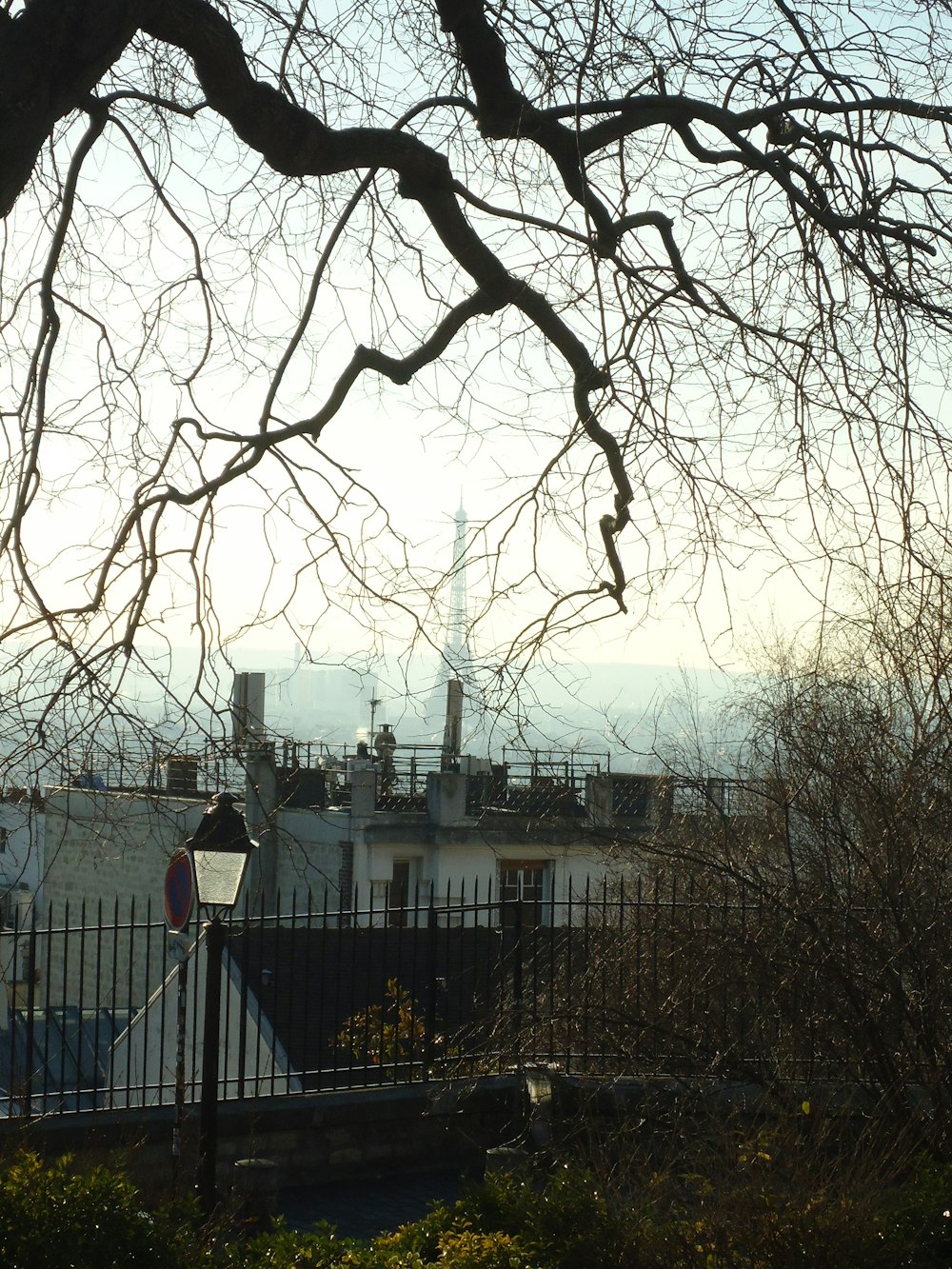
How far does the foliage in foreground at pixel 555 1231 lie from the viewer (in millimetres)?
5359

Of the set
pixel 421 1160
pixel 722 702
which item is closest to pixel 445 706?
pixel 421 1160

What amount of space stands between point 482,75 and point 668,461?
5.52ft

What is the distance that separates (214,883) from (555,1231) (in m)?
3.30

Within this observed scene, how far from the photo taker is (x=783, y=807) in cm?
816

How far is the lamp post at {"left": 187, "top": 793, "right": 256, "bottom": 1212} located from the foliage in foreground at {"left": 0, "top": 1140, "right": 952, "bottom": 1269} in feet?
6.85

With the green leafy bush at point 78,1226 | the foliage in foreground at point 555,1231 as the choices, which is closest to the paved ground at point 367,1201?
the foliage in foreground at point 555,1231

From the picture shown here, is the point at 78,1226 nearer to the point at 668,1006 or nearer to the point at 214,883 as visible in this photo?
the point at 214,883

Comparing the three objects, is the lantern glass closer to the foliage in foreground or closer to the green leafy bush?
the foliage in foreground

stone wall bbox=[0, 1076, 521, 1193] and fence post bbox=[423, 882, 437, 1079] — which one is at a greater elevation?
fence post bbox=[423, 882, 437, 1079]

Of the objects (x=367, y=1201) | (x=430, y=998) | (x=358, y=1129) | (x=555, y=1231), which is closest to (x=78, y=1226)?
(x=555, y=1231)

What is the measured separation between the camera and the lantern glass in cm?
825

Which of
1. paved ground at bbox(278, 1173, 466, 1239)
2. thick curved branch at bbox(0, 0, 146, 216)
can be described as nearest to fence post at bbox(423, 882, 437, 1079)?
paved ground at bbox(278, 1173, 466, 1239)

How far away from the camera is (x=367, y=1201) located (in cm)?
1003

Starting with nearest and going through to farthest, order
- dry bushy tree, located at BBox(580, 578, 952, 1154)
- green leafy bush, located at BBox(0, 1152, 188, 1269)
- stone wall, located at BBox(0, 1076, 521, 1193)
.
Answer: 1. green leafy bush, located at BBox(0, 1152, 188, 1269)
2. dry bushy tree, located at BBox(580, 578, 952, 1154)
3. stone wall, located at BBox(0, 1076, 521, 1193)
